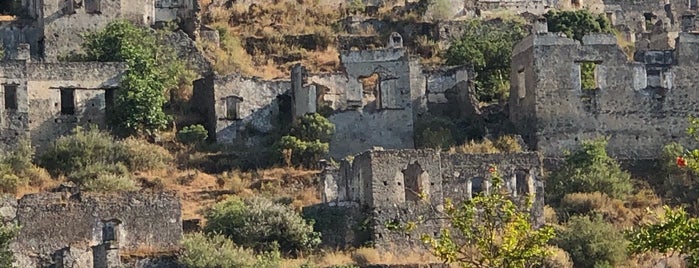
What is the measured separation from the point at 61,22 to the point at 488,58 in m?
13.7

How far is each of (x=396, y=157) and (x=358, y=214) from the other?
1.69m

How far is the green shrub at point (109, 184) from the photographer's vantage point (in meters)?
50.5

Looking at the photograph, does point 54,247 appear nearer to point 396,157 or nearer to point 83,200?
point 83,200

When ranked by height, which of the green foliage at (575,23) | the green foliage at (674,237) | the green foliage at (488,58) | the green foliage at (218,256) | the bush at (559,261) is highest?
the green foliage at (575,23)

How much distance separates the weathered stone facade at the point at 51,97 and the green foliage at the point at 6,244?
12.1 metres

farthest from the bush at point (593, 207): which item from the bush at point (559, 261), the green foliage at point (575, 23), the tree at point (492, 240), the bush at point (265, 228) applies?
the tree at point (492, 240)

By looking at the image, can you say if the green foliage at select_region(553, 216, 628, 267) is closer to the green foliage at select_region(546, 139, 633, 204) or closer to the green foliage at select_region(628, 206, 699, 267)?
the green foliage at select_region(546, 139, 633, 204)

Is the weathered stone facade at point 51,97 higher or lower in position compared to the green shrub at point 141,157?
higher

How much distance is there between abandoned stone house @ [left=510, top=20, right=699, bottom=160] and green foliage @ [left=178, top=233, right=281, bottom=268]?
13484 mm

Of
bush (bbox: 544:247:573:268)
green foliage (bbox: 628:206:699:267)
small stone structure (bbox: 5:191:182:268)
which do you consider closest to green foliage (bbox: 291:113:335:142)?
small stone structure (bbox: 5:191:182:268)

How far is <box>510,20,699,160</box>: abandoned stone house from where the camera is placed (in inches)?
2199

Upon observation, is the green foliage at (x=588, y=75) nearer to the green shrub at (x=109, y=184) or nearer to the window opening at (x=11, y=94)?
the green shrub at (x=109, y=184)

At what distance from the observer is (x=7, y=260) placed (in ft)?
138

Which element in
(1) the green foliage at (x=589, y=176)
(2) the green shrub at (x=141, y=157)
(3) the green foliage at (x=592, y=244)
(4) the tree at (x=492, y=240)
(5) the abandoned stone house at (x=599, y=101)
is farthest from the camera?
(5) the abandoned stone house at (x=599, y=101)
